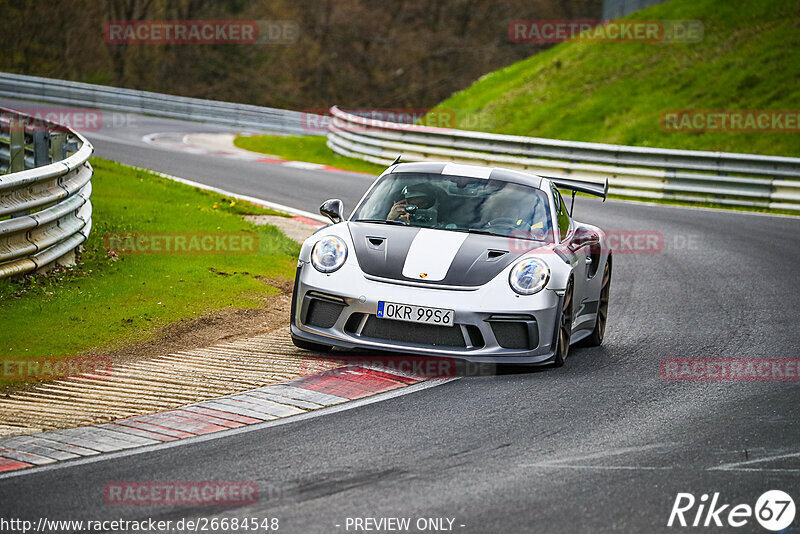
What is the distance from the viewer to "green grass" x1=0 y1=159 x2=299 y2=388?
26.2 ft

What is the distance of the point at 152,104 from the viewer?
34.0 metres

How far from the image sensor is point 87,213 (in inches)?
423

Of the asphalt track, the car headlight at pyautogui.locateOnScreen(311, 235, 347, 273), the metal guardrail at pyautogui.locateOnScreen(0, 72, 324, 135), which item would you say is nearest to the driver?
the car headlight at pyautogui.locateOnScreen(311, 235, 347, 273)

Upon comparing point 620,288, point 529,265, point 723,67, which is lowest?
point 620,288

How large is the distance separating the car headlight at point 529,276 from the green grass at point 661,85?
17.4 m

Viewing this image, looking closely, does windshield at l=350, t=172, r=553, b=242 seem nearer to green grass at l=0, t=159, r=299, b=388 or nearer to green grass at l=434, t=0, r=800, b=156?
green grass at l=0, t=159, r=299, b=388

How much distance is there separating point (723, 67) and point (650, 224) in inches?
476

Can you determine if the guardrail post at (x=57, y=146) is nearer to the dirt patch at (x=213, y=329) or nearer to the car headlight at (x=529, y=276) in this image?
the dirt patch at (x=213, y=329)

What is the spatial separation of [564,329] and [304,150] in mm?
20517

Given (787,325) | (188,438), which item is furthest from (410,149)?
(188,438)

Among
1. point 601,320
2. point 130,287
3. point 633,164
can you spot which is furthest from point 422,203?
point 633,164

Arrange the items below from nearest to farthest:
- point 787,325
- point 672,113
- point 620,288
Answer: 1. point 787,325
2. point 620,288
3. point 672,113

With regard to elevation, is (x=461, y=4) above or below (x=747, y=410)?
above

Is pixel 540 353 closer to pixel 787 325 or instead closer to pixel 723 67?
→ pixel 787 325
